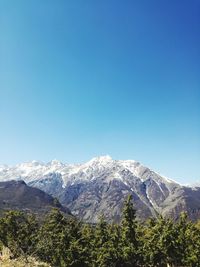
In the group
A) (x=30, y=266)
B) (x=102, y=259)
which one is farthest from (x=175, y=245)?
(x=30, y=266)

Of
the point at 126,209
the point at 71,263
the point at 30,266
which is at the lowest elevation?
the point at 71,263

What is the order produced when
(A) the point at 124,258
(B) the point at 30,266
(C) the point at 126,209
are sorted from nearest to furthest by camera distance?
1. (B) the point at 30,266
2. (C) the point at 126,209
3. (A) the point at 124,258

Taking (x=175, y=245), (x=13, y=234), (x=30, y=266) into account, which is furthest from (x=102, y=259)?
(x=30, y=266)

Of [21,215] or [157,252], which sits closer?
[157,252]

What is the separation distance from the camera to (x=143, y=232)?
102750 millimetres

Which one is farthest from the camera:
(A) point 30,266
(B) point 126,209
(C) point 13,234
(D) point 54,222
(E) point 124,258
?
(C) point 13,234

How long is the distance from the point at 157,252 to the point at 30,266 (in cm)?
7342

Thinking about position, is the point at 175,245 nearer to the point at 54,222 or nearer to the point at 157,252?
the point at 157,252

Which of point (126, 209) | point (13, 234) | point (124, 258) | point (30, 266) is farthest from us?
point (13, 234)

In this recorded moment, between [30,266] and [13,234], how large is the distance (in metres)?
107

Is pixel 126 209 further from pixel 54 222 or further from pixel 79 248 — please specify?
pixel 54 222

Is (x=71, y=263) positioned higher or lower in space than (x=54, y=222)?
lower

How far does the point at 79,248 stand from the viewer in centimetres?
8806

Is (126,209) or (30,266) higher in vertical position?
(126,209)
